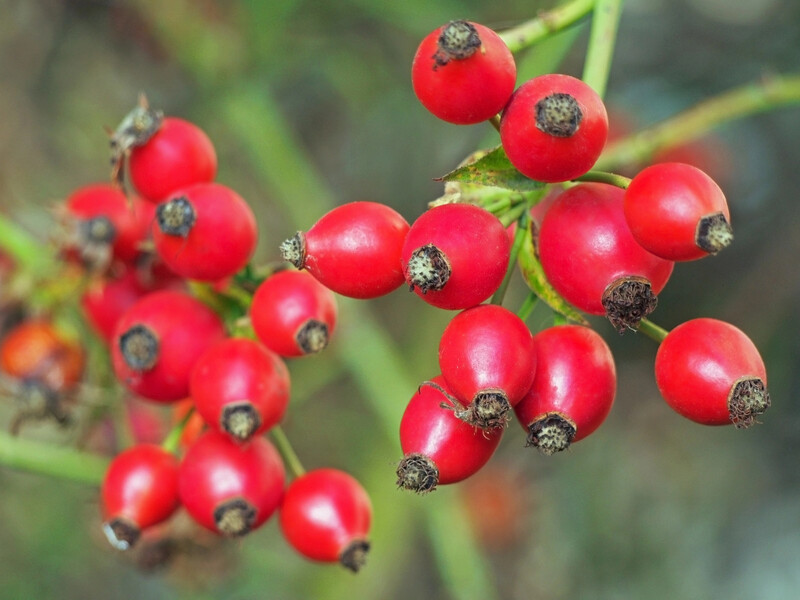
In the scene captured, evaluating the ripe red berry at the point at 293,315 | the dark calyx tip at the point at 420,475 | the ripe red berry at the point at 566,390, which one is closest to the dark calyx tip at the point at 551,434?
the ripe red berry at the point at 566,390

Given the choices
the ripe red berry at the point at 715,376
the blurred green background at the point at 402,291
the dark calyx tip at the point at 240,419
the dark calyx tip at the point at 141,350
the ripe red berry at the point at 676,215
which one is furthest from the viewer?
the blurred green background at the point at 402,291

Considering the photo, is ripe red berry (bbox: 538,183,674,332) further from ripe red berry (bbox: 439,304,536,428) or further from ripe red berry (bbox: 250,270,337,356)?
ripe red berry (bbox: 250,270,337,356)

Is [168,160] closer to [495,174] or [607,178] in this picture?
[495,174]

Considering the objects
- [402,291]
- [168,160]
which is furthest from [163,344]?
[402,291]

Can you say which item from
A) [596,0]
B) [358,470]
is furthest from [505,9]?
[358,470]

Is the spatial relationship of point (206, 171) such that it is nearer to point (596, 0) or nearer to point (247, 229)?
point (247, 229)

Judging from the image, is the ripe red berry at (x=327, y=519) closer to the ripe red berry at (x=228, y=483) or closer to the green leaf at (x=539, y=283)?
the ripe red berry at (x=228, y=483)

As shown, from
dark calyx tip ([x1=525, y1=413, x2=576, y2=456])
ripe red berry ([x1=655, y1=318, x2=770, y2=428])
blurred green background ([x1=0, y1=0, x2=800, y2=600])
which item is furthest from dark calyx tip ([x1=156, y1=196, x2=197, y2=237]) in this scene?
blurred green background ([x1=0, y1=0, x2=800, y2=600])
